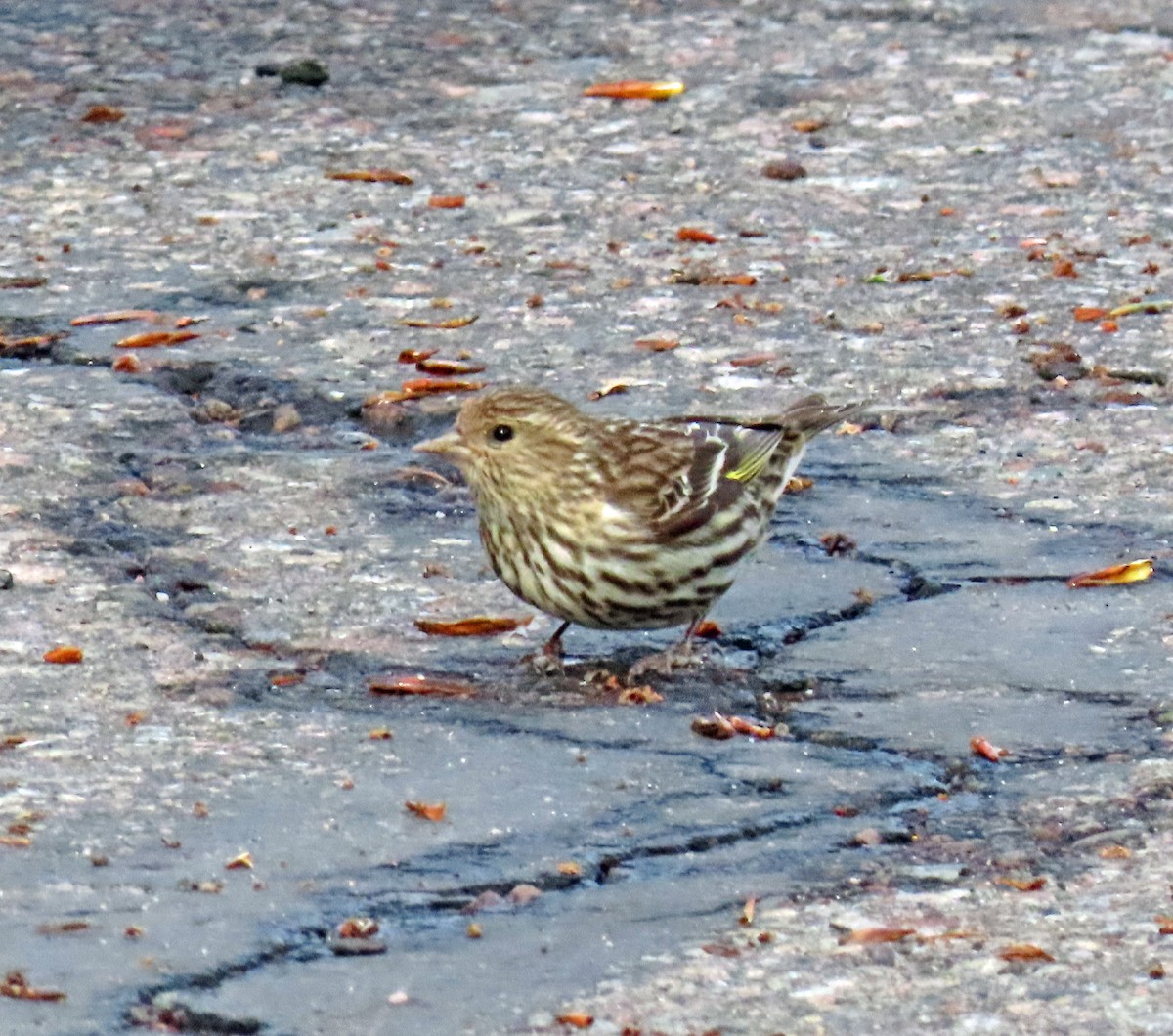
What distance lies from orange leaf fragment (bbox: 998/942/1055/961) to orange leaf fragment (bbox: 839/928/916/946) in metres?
0.14

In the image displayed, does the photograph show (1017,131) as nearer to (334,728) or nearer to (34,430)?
(34,430)

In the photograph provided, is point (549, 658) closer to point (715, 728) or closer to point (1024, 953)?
point (715, 728)

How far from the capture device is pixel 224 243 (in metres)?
7.30

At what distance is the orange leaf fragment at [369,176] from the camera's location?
312 inches

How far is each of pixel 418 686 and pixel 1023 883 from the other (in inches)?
51.8

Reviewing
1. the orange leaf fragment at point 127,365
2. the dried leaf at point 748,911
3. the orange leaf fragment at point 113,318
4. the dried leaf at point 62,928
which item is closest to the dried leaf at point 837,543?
the dried leaf at point 748,911

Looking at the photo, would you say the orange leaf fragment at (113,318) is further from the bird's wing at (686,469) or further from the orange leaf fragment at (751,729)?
the orange leaf fragment at (751,729)

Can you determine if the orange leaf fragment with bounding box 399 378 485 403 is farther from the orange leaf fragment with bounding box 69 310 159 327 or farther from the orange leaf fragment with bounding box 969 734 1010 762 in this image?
the orange leaf fragment with bounding box 969 734 1010 762

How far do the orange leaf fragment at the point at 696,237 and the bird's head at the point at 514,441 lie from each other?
2.36 meters

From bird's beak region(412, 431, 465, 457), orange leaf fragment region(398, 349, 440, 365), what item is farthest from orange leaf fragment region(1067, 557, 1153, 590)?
orange leaf fragment region(398, 349, 440, 365)

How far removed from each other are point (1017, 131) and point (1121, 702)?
434 cm

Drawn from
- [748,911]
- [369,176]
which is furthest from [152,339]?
[748,911]

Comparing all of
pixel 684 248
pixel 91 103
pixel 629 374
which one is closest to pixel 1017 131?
pixel 684 248

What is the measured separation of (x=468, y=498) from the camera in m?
5.69
